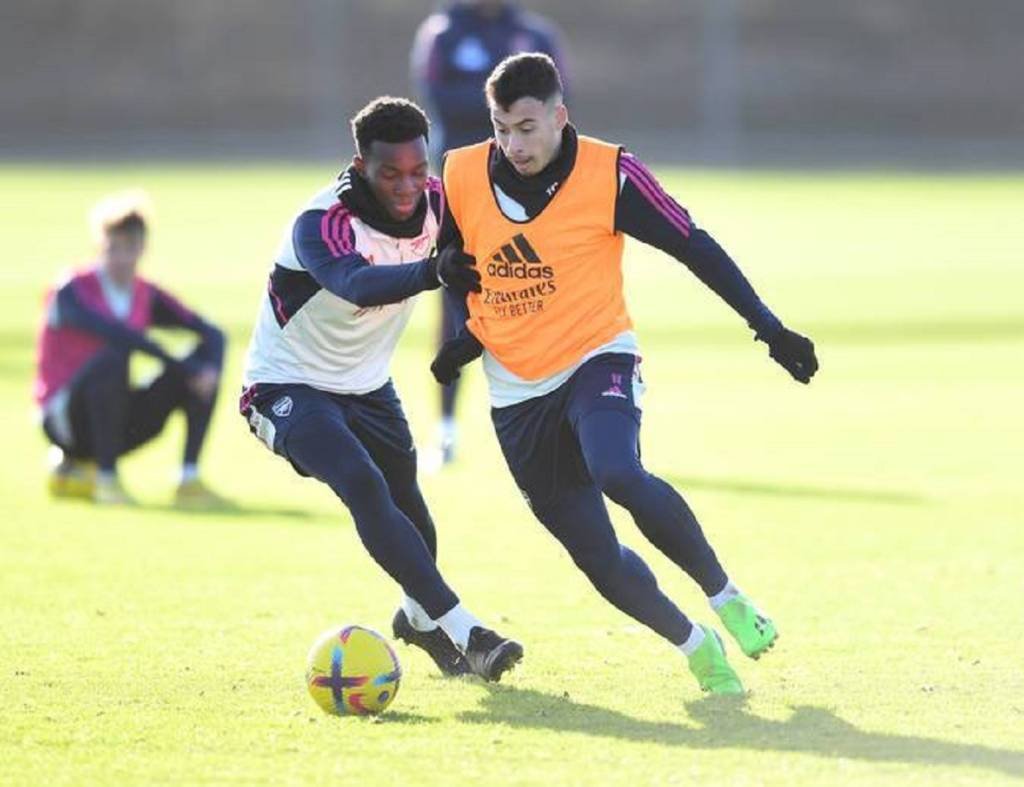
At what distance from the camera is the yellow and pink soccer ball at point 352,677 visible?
6.65m

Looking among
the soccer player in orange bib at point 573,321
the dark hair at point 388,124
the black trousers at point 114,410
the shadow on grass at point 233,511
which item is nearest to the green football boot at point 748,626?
the soccer player in orange bib at point 573,321

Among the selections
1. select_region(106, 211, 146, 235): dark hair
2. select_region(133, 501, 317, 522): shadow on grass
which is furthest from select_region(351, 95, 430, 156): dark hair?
select_region(106, 211, 146, 235): dark hair

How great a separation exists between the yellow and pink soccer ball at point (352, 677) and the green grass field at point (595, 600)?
8 centimetres

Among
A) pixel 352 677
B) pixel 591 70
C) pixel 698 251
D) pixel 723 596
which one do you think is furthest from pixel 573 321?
pixel 591 70

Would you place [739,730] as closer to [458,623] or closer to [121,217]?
[458,623]

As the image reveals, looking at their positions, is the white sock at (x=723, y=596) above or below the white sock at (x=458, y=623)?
above

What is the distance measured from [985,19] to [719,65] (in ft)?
21.2

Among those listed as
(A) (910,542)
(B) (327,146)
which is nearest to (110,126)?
(B) (327,146)

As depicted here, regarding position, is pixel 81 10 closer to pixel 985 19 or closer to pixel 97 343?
pixel 985 19

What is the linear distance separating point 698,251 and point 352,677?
172 cm

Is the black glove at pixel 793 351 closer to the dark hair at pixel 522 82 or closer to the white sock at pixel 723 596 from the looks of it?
the white sock at pixel 723 596

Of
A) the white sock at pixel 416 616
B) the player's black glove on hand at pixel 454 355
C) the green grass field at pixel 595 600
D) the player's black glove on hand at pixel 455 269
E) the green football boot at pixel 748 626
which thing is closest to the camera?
the green grass field at pixel 595 600

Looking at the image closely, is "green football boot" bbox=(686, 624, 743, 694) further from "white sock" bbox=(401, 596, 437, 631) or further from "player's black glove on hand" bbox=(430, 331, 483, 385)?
"player's black glove on hand" bbox=(430, 331, 483, 385)

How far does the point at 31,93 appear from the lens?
141 ft
